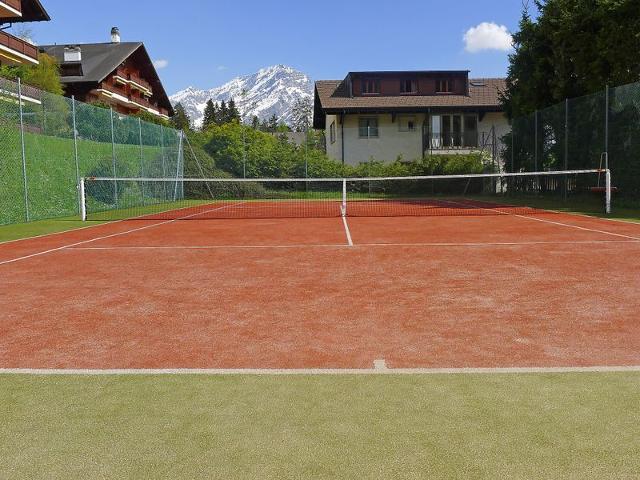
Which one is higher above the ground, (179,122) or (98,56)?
(98,56)

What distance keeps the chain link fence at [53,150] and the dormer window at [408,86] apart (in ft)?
76.1

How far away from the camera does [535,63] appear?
25.0m

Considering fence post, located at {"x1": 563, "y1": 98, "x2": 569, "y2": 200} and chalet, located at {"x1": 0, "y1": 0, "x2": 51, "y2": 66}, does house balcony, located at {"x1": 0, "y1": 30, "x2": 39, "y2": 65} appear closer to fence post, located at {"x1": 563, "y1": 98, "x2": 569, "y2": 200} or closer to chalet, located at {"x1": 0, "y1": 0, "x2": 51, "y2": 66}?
chalet, located at {"x1": 0, "y1": 0, "x2": 51, "y2": 66}

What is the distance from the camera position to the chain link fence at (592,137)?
1762 centimetres

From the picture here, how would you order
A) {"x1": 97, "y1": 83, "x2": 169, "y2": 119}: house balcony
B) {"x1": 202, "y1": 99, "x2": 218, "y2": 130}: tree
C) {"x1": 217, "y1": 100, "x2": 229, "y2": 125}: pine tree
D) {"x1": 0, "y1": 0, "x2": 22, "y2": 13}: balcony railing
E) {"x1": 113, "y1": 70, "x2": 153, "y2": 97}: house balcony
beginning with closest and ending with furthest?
{"x1": 0, "y1": 0, "x2": 22, "y2": 13}: balcony railing → {"x1": 97, "y1": 83, "x2": 169, "y2": 119}: house balcony → {"x1": 113, "y1": 70, "x2": 153, "y2": 97}: house balcony → {"x1": 217, "y1": 100, "x2": 229, "y2": 125}: pine tree → {"x1": 202, "y1": 99, "x2": 218, "y2": 130}: tree

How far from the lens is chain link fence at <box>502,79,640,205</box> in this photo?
17.6 m

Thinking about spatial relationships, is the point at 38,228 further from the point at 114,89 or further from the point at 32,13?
the point at 114,89

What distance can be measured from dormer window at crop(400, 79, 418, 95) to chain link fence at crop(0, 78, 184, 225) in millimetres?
23205

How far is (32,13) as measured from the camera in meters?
36.8

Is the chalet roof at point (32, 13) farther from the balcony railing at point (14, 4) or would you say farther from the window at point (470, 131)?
the window at point (470, 131)

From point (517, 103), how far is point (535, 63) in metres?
2.25

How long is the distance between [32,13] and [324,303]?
38.3 m

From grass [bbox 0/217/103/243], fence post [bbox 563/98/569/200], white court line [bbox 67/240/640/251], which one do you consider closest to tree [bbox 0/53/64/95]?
grass [bbox 0/217/103/243]

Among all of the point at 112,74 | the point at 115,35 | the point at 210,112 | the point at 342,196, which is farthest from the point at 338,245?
A: the point at 210,112
